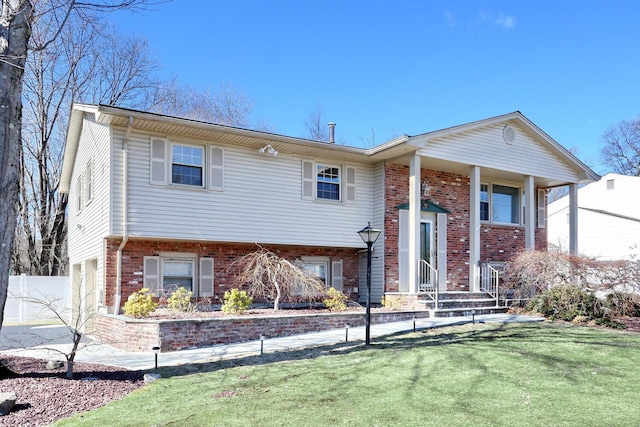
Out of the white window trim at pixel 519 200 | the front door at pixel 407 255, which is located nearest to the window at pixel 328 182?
the front door at pixel 407 255

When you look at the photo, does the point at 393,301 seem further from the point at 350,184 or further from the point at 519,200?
the point at 519,200

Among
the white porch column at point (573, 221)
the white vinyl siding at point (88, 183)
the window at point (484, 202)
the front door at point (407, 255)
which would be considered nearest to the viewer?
the white vinyl siding at point (88, 183)

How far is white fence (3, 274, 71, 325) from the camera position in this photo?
62.2 feet

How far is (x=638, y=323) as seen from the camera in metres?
11.2

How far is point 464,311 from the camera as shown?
42.6 ft

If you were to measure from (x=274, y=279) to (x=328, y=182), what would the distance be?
3.89 metres

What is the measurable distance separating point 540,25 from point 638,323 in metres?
9.85

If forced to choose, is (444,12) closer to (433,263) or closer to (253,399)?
(433,263)

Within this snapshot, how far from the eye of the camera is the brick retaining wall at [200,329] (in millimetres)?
9297

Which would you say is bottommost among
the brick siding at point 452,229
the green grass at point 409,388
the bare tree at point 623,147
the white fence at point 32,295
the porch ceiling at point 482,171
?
the white fence at point 32,295

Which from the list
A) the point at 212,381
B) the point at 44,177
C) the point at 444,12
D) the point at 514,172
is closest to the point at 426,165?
the point at 514,172

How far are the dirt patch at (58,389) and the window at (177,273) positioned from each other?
14.0 feet

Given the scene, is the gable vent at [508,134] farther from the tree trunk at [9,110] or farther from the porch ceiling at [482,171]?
the tree trunk at [9,110]

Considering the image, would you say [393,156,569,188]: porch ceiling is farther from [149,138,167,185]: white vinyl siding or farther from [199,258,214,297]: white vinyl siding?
[149,138,167,185]: white vinyl siding
